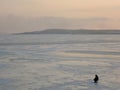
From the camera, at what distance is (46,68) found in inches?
960

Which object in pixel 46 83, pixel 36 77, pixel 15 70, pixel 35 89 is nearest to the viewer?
pixel 35 89

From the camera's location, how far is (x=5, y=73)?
71.1ft

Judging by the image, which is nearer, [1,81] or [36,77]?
[1,81]

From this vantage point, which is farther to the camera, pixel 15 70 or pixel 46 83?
pixel 15 70

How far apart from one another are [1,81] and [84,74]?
5885 mm

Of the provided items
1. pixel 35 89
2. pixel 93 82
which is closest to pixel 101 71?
pixel 93 82

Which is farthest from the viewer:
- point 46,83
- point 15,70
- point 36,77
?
point 15,70

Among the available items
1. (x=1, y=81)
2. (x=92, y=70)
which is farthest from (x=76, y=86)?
(x=92, y=70)

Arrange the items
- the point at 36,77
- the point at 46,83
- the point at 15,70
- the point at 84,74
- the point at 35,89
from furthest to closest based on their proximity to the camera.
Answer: the point at 15,70
the point at 84,74
the point at 36,77
the point at 46,83
the point at 35,89

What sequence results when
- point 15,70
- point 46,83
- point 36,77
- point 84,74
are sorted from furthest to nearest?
point 15,70, point 84,74, point 36,77, point 46,83

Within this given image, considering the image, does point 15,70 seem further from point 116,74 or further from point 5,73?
point 116,74

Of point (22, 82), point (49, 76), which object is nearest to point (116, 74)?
point (49, 76)

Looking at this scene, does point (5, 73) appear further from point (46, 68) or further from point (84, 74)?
point (84, 74)

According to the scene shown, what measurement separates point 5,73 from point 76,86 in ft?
21.0
